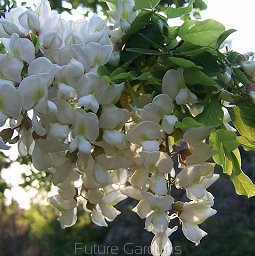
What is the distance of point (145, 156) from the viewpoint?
0.62 meters

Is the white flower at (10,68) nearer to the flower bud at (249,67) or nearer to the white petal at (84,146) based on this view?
the white petal at (84,146)

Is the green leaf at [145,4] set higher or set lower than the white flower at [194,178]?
higher

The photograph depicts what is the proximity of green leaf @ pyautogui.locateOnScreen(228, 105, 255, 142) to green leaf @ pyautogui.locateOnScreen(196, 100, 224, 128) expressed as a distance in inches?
0.9

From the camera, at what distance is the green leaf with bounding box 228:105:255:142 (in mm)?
642

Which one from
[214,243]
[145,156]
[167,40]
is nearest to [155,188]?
[145,156]

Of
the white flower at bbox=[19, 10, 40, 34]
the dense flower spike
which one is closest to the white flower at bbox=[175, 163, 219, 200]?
the dense flower spike

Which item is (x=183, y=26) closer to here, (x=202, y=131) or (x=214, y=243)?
(x=202, y=131)

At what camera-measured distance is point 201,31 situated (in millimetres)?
663

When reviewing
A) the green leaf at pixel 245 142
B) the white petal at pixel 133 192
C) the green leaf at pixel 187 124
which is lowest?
the white petal at pixel 133 192

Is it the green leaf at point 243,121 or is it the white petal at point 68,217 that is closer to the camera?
the green leaf at point 243,121

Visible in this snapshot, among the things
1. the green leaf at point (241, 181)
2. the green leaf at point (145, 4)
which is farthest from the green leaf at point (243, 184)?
the green leaf at point (145, 4)

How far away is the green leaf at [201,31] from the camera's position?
658 millimetres

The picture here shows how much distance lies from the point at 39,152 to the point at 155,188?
125 millimetres

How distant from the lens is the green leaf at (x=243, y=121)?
0.64 m
